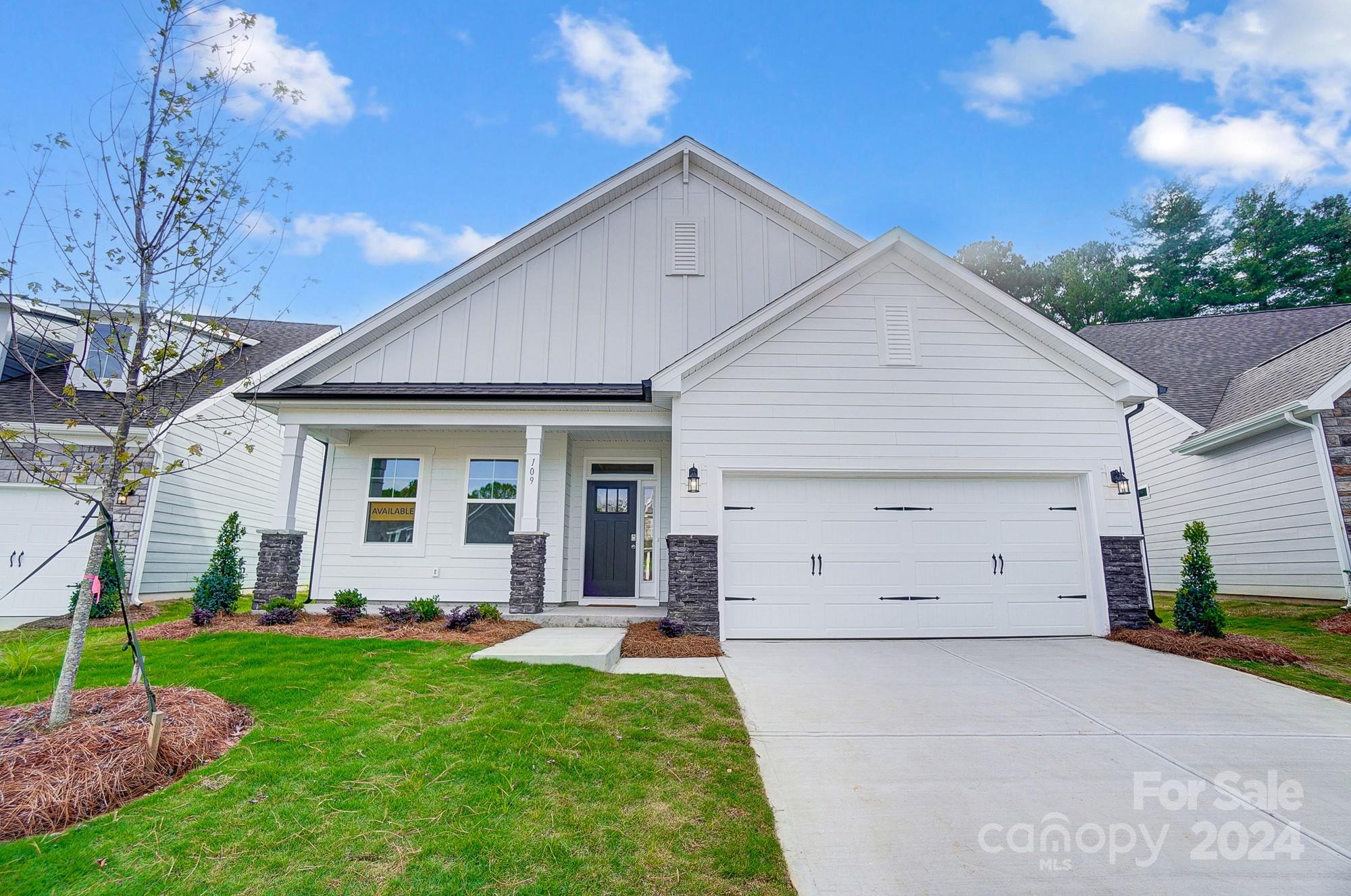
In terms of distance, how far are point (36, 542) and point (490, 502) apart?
740 cm

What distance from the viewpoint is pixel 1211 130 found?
21.7 metres

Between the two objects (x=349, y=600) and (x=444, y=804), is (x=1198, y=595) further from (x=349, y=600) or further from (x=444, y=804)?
(x=349, y=600)

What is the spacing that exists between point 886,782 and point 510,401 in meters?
7.11

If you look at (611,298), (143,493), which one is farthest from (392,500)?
(611,298)

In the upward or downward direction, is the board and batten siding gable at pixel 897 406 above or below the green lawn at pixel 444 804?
above

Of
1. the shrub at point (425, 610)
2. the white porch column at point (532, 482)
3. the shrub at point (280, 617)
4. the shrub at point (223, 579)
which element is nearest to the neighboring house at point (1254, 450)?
the white porch column at point (532, 482)

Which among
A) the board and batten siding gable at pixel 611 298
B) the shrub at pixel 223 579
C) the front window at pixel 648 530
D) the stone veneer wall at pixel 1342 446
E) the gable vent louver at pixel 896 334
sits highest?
the board and batten siding gable at pixel 611 298

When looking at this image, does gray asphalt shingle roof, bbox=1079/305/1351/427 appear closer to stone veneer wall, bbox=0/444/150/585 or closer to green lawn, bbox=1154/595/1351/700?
green lawn, bbox=1154/595/1351/700

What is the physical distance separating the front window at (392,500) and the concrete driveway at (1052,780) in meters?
6.76

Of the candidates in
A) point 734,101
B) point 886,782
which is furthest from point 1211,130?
point 886,782

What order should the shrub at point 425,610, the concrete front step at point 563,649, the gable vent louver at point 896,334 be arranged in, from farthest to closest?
the gable vent louver at point 896,334, the shrub at point 425,610, the concrete front step at point 563,649

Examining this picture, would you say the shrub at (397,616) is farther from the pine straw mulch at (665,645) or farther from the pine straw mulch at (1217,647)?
the pine straw mulch at (1217,647)

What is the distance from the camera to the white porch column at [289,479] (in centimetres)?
870

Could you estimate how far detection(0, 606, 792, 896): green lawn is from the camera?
7.75 feet
